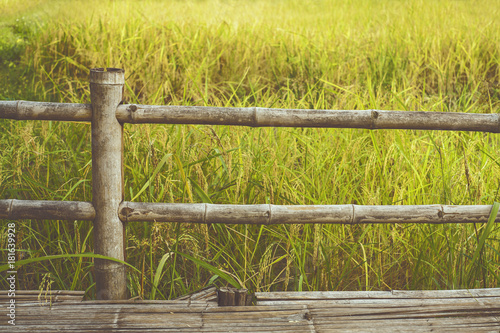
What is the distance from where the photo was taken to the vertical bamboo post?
1677mm

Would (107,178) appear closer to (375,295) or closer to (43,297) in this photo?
(43,297)

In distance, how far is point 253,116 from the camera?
176 centimetres

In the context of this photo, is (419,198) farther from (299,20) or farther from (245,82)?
(299,20)

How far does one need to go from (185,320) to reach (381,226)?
1.00 metres

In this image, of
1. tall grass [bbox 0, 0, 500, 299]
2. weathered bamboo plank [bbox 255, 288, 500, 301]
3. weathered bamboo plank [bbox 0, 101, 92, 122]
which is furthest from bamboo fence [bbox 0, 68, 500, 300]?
weathered bamboo plank [bbox 255, 288, 500, 301]

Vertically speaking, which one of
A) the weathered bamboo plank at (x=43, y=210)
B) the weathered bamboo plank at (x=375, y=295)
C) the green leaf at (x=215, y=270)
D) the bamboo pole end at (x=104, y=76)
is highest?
the bamboo pole end at (x=104, y=76)

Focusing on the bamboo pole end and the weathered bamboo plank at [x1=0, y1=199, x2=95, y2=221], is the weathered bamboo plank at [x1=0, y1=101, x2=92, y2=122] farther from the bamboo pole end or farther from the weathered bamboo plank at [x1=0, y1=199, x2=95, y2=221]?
the weathered bamboo plank at [x1=0, y1=199, x2=95, y2=221]

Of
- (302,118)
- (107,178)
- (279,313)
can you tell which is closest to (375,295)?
(279,313)

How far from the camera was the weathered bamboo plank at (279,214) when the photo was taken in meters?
1.74

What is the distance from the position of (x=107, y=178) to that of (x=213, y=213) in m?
0.41

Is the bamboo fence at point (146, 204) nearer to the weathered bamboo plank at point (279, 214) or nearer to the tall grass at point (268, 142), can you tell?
the weathered bamboo plank at point (279, 214)

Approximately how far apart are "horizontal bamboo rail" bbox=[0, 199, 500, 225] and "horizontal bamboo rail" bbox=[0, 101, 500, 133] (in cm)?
31

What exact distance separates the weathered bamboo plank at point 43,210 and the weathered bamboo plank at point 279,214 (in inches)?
5.7

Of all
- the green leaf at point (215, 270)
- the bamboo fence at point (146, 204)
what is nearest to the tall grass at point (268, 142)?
the green leaf at point (215, 270)
